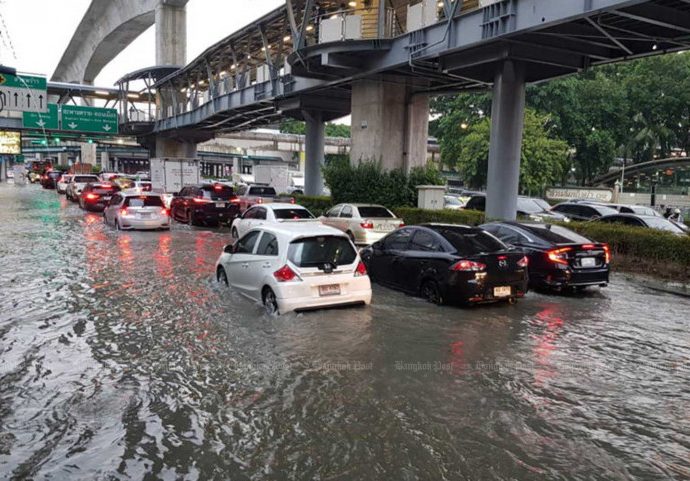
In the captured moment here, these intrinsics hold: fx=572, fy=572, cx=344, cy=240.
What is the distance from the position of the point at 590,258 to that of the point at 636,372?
4.96 metres

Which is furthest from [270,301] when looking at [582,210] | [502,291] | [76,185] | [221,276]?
[76,185]

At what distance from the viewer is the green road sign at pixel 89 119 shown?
51.5 m

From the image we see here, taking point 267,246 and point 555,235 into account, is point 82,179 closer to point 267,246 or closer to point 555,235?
point 267,246

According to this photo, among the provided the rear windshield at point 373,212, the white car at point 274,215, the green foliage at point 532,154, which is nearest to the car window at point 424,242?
the white car at point 274,215

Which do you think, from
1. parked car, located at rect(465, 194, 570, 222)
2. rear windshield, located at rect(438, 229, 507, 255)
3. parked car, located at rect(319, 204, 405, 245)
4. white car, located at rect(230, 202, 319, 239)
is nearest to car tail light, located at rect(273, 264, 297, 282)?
rear windshield, located at rect(438, 229, 507, 255)

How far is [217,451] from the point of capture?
15.4 ft

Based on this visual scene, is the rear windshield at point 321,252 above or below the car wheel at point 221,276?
above

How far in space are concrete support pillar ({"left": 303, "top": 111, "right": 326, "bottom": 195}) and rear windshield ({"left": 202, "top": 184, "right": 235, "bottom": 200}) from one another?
7017mm

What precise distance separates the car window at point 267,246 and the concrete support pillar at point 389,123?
1502 centimetres

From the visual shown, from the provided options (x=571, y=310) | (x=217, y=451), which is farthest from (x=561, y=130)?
(x=217, y=451)

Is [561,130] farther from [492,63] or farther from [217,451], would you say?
[217,451]

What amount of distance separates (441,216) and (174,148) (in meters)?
44.5

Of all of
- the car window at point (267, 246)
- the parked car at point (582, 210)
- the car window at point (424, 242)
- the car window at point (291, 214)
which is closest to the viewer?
the car window at point (267, 246)

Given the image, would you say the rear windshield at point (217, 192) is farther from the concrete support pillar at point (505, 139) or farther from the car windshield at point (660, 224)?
the car windshield at point (660, 224)
